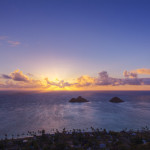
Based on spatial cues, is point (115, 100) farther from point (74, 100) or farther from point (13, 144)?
point (13, 144)

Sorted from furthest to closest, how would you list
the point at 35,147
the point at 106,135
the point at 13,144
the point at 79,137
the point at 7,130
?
the point at 7,130
the point at 106,135
the point at 79,137
the point at 13,144
the point at 35,147

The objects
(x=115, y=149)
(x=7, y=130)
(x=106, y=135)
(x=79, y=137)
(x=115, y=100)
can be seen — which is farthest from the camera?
(x=115, y=100)

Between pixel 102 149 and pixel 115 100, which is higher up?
pixel 102 149

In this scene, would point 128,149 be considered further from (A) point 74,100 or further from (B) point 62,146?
(A) point 74,100

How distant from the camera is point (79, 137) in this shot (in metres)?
27.3

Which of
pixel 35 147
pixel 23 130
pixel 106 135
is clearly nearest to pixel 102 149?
pixel 106 135

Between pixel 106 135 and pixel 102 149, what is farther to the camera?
pixel 106 135

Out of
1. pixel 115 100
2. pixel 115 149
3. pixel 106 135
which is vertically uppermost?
pixel 115 149

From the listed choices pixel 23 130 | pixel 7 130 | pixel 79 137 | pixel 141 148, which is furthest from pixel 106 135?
pixel 7 130

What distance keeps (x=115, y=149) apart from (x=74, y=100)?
335ft

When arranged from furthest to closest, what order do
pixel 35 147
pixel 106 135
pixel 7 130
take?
pixel 7 130 → pixel 106 135 → pixel 35 147

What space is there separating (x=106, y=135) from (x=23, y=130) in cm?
2696

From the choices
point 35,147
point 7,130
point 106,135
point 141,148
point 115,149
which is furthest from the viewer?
point 7,130

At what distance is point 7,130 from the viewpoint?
126 ft
